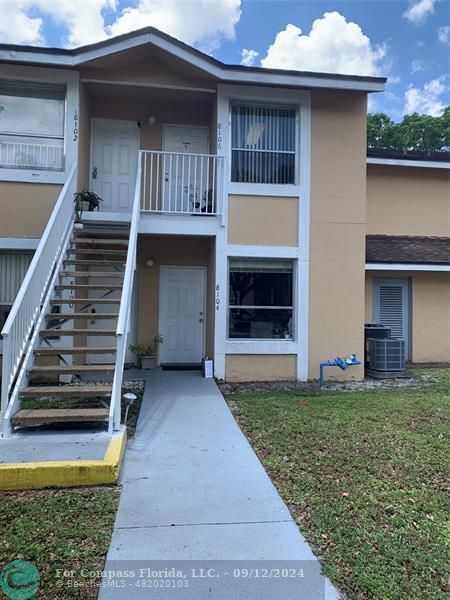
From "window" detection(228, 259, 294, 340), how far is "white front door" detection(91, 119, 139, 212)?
10.0ft

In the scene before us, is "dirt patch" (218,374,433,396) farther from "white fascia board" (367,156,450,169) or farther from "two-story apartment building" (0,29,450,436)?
"white fascia board" (367,156,450,169)

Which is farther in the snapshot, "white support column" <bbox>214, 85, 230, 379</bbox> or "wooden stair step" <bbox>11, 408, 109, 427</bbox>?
"white support column" <bbox>214, 85, 230, 379</bbox>

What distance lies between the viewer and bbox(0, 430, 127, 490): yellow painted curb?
11.4 feet

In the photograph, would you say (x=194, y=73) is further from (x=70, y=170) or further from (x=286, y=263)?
(x=286, y=263)

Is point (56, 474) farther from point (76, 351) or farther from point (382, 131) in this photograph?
point (382, 131)

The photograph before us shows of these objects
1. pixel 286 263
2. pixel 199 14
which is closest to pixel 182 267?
pixel 286 263

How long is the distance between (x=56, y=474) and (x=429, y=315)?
10105mm

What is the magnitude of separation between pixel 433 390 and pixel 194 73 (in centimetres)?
749

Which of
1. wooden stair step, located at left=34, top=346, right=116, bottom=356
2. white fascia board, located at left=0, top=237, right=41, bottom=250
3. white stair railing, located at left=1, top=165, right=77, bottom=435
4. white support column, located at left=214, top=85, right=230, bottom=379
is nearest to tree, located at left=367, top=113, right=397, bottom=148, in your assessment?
white support column, located at left=214, top=85, right=230, bottom=379

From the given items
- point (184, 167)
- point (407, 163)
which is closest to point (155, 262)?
point (184, 167)

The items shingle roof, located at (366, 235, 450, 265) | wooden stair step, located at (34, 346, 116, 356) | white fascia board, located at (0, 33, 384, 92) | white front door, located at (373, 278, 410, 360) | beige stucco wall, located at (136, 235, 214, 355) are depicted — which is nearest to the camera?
wooden stair step, located at (34, 346, 116, 356)

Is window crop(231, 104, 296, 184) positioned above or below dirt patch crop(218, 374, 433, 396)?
above

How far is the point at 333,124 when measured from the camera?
8102 mm

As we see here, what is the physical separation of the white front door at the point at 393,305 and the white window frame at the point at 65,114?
7911 mm
